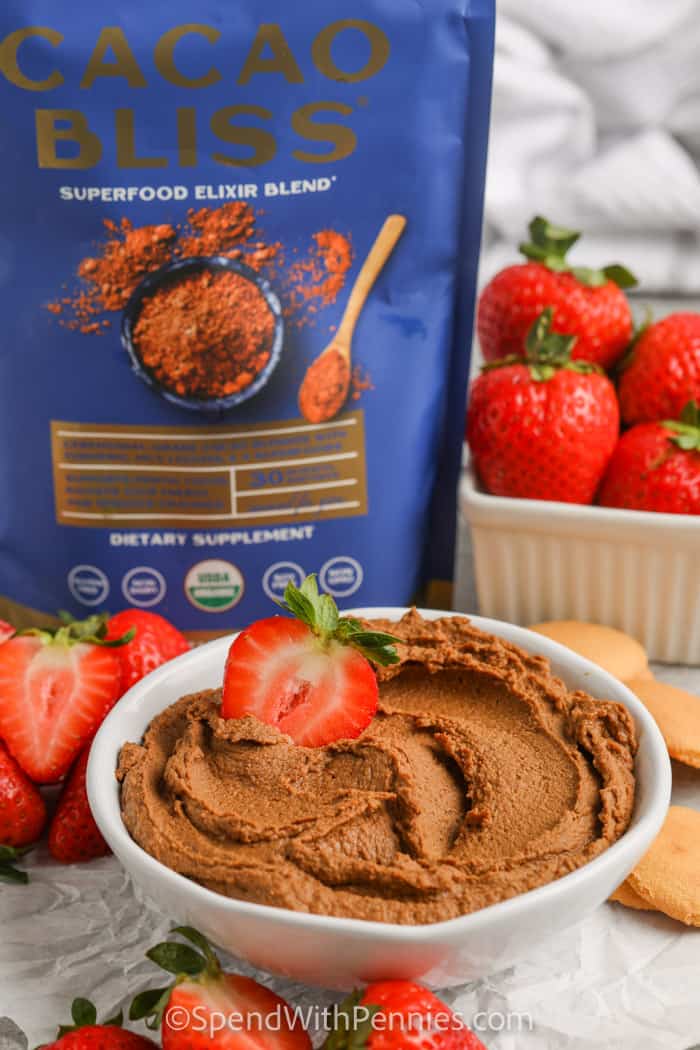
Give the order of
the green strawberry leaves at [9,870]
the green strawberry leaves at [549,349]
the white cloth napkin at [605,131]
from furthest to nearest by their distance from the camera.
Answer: the white cloth napkin at [605,131] < the green strawberry leaves at [549,349] < the green strawberry leaves at [9,870]

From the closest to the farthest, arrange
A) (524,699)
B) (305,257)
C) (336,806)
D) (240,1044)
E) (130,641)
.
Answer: (240,1044)
(336,806)
(524,699)
(130,641)
(305,257)

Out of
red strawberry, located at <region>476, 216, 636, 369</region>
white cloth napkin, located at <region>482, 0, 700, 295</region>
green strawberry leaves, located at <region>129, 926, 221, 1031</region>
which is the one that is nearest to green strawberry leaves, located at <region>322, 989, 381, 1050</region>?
green strawberry leaves, located at <region>129, 926, 221, 1031</region>

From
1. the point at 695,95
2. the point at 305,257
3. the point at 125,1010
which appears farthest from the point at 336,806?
the point at 695,95

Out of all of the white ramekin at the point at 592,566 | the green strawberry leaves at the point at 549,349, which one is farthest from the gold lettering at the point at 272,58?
the white ramekin at the point at 592,566

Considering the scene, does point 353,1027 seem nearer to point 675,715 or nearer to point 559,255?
point 675,715

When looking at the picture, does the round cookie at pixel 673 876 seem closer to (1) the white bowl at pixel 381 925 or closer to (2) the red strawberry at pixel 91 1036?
(1) the white bowl at pixel 381 925

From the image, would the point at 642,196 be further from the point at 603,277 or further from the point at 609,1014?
the point at 609,1014

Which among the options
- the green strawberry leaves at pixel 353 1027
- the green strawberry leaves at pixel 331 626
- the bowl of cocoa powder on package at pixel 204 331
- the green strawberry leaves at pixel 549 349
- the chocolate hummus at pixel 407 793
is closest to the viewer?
the green strawberry leaves at pixel 353 1027
